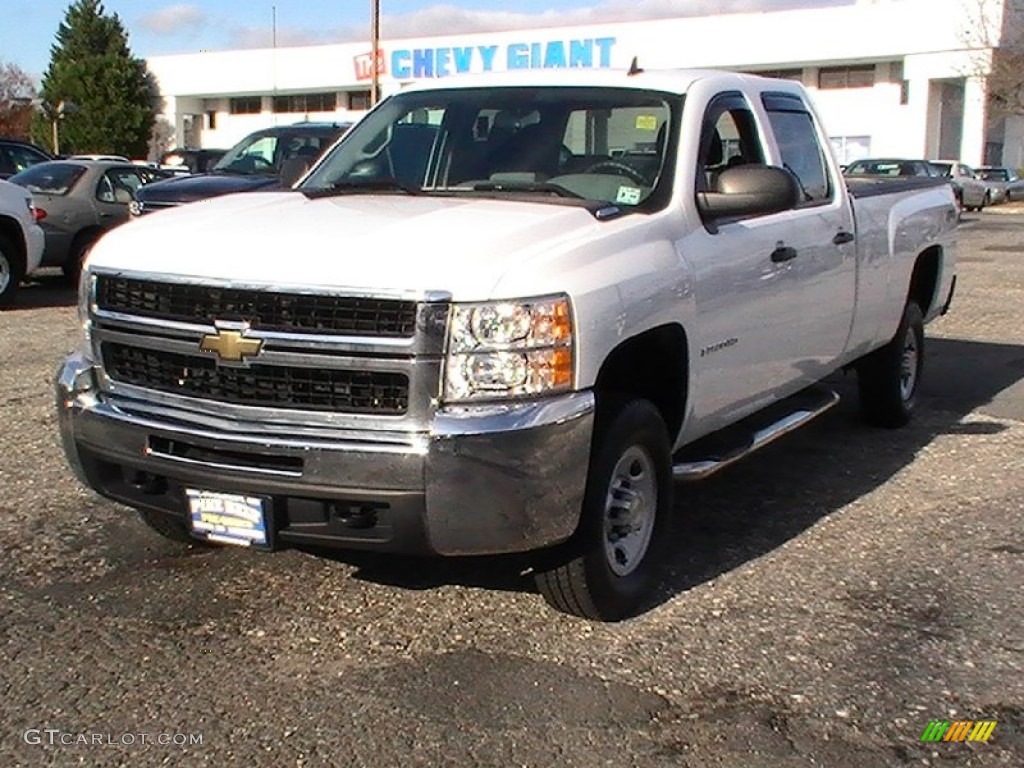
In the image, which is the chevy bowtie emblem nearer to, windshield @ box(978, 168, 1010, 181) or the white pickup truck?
the white pickup truck

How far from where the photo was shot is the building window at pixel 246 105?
62941 millimetres

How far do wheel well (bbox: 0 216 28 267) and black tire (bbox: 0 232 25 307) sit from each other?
0.03 ft

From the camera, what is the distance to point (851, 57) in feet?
156

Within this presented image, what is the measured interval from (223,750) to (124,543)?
77.5 inches

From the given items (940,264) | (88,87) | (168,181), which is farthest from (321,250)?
(88,87)

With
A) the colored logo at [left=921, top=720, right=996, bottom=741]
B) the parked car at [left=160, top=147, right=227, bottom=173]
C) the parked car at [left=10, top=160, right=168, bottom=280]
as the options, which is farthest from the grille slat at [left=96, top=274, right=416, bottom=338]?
the parked car at [left=160, top=147, right=227, bottom=173]

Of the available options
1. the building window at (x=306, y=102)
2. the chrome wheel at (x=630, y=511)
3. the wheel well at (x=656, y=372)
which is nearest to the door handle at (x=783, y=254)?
the wheel well at (x=656, y=372)

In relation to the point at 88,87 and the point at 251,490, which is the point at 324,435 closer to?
the point at 251,490

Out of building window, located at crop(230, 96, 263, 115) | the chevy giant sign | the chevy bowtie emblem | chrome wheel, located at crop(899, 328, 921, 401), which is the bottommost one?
chrome wheel, located at crop(899, 328, 921, 401)

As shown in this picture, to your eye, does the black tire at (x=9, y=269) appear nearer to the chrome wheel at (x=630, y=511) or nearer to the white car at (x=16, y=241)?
the white car at (x=16, y=241)

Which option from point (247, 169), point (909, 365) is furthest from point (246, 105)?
point (909, 365)

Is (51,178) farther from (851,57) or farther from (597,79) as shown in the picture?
(851,57)

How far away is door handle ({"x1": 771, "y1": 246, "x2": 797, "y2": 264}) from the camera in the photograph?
17.5 ft

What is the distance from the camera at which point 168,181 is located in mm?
13852
